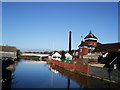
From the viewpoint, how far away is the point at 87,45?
51.9 metres

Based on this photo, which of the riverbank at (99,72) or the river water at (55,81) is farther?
the riverbank at (99,72)

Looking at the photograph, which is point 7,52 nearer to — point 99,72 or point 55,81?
point 55,81

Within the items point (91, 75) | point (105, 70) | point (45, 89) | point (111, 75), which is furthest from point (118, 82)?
point (45, 89)

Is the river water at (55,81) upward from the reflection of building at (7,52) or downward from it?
downward

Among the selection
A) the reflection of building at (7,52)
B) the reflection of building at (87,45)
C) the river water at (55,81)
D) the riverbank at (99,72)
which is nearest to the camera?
the river water at (55,81)

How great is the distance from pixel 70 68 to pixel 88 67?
780 cm

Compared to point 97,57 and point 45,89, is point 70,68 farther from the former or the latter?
point 45,89

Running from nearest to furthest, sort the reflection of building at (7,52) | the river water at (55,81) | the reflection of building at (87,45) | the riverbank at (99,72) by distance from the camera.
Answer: the river water at (55,81), the riverbank at (99,72), the reflection of building at (87,45), the reflection of building at (7,52)

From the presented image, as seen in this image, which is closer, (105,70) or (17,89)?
(17,89)

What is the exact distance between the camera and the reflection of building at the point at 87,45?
5084 cm

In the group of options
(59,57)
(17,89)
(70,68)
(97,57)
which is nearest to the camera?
(17,89)

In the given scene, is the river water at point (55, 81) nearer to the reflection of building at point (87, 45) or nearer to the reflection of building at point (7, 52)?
the reflection of building at point (87, 45)

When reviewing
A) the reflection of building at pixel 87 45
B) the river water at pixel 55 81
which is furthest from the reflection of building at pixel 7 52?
the river water at pixel 55 81

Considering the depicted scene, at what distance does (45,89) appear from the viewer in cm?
1562
